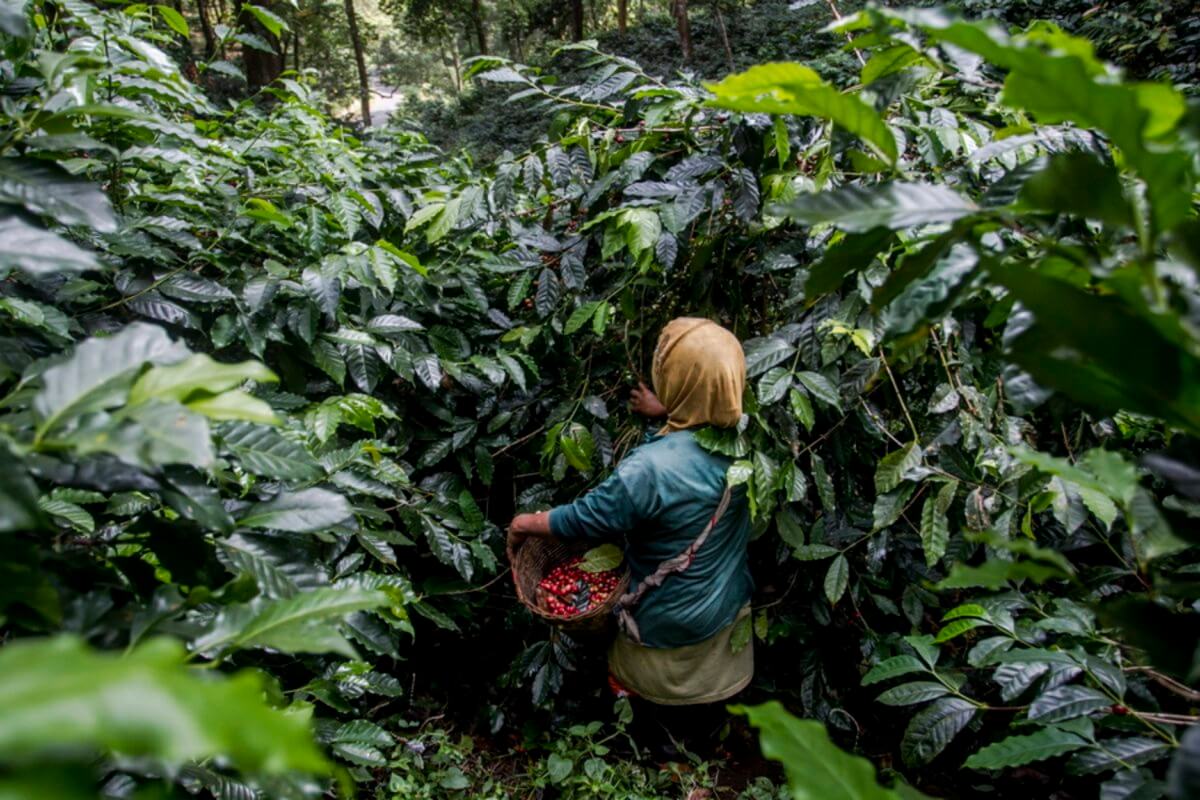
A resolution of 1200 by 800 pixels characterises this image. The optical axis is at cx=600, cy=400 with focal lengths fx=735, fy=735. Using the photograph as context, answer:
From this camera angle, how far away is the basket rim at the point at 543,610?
7.00ft

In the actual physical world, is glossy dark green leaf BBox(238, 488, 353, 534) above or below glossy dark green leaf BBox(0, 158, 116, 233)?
below

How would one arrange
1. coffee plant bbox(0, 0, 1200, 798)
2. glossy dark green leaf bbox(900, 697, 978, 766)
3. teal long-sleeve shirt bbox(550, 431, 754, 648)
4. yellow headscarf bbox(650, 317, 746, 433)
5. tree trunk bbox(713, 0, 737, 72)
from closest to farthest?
coffee plant bbox(0, 0, 1200, 798), glossy dark green leaf bbox(900, 697, 978, 766), yellow headscarf bbox(650, 317, 746, 433), teal long-sleeve shirt bbox(550, 431, 754, 648), tree trunk bbox(713, 0, 737, 72)

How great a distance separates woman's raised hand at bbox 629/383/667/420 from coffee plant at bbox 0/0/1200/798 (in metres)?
0.13

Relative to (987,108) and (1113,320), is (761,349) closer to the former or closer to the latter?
(987,108)

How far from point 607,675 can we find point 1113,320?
2.54 meters

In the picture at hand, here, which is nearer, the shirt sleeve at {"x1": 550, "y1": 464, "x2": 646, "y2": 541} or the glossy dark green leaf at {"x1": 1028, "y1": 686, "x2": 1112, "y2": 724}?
the glossy dark green leaf at {"x1": 1028, "y1": 686, "x2": 1112, "y2": 724}

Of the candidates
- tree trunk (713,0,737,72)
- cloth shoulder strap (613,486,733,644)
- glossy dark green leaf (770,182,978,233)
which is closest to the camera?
glossy dark green leaf (770,182,978,233)

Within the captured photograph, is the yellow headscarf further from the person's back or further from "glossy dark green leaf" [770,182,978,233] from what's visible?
"glossy dark green leaf" [770,182,978,233]

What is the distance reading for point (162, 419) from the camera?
1.95 ft

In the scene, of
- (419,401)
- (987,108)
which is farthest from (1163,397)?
(419,401)

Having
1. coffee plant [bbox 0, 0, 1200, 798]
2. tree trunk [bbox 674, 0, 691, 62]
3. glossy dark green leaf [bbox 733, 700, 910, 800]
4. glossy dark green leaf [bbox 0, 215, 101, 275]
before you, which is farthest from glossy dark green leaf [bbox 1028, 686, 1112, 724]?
tree trunk [bbox 674, 0, 691, 62]

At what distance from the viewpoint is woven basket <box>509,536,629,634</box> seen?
2.16 metres

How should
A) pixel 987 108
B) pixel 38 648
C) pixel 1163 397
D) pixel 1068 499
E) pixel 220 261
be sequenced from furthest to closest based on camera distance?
pixel 987 108
pixel 220 261
pixel 1068 499
pixel 1163 397
pixel 38 648

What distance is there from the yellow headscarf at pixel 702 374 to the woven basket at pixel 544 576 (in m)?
0.58
